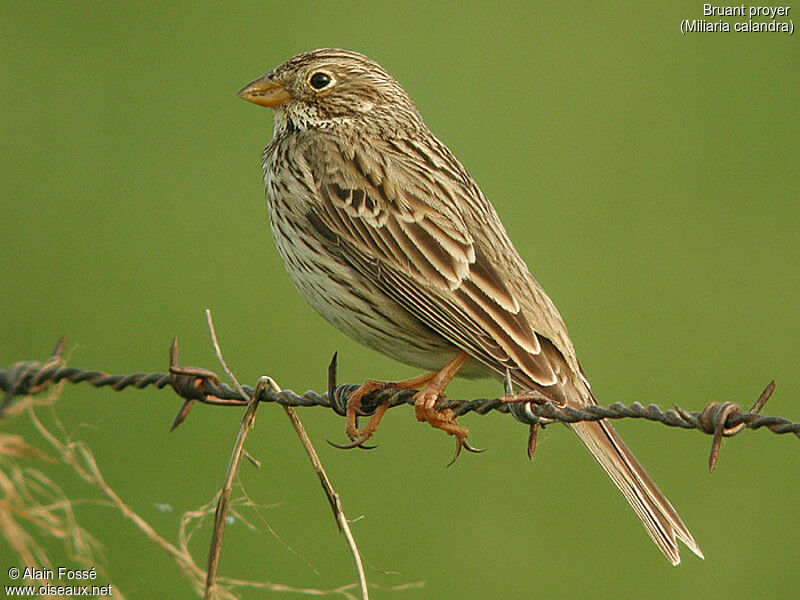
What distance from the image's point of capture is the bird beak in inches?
270

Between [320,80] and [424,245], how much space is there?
131 cm

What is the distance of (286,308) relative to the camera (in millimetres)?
10703

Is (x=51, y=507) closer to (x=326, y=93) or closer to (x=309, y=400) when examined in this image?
(x=309, y=400)

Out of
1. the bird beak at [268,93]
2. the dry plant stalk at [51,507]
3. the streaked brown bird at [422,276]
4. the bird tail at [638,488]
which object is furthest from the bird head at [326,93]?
the dry plant stalk at [51,507]

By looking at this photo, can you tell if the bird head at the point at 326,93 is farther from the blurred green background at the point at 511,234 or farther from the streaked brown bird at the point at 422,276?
the blurred green background at the point at 511,234

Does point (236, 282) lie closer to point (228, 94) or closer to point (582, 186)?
point (228, 94)

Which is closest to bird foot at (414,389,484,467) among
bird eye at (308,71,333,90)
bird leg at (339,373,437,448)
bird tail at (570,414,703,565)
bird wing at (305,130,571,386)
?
bird leg at (339,373,437,448)

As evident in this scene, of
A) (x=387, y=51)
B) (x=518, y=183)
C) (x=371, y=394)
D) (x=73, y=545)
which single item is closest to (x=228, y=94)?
(x=387, y=51)

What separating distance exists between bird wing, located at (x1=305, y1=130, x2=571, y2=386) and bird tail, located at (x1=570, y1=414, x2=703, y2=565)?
0.28 m

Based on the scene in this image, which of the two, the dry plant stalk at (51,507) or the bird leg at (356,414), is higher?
the dry plant stalk at (51,507)

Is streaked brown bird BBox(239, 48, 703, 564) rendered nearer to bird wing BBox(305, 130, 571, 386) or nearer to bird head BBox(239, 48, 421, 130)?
bird wing BBox(305, 130, 571, 386)

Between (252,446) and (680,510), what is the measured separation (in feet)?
8.87

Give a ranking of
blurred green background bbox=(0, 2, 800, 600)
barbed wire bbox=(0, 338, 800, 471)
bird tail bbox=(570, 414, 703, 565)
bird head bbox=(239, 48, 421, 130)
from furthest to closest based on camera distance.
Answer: blurred green background bbox=(0, 2, 800, 600), bird head bbox=(239, 48, 421, 130), bird tail bbox=(570, 414, 703, 565), barbed wire bbox=(0, 338, 800, 471)

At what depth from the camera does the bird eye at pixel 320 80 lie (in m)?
6.83
